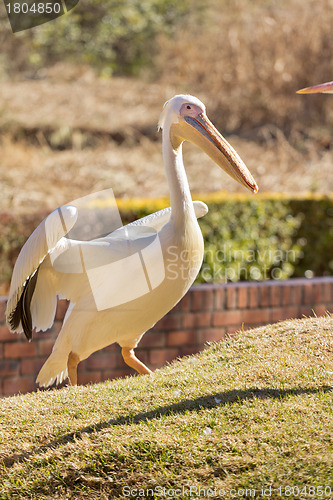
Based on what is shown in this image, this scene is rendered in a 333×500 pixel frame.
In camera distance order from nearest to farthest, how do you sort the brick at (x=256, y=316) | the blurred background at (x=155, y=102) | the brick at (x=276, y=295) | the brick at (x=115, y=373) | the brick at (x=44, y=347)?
1. the brick at (x=44, y=347)
2. the brick at (x=115, y=373)
3. the brick at (x=256, y=316)
4. the brick at (x=276, y=295)
5. the blurred background at (x=155, y=102)

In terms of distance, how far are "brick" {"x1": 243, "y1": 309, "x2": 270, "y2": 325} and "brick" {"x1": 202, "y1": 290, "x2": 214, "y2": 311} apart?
1.18 ft

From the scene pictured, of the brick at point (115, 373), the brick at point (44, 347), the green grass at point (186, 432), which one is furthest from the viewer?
the brick at point (115, 373)

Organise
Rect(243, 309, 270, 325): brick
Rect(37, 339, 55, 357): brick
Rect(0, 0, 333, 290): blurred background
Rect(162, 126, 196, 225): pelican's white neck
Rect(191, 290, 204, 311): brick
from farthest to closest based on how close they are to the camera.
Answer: Rect(0, 0, 333, 290): blurred background, Rect(243, 309, 270, 325): brick, Rect(191, 290, 204, 311): brick, Rect(37, 339, 55, 357): brick, Rect(162, 126, 196, 225): pelican's white neck

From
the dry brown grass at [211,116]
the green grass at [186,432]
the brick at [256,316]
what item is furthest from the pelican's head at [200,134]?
the dry brown grass at [211,116]

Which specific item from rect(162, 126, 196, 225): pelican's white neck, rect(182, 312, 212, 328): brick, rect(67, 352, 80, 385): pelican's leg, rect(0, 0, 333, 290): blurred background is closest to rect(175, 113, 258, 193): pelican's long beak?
rect(162, 126, 196, 225): pelican's white neck

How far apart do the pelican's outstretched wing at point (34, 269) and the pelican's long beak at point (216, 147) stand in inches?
29.3

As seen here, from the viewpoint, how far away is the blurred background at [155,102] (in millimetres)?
9852

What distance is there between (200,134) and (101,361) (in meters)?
2.58

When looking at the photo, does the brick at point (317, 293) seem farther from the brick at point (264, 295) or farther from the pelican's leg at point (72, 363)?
the pelican's leg at point (72, 363)

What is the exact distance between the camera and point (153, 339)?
5500 millimetres

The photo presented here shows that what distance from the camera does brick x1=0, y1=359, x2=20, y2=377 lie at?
201 inches

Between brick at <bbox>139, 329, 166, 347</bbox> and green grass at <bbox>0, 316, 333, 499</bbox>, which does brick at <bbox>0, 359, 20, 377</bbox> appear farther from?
green grass at <bbox>0, 316, 333, 499</bbox>

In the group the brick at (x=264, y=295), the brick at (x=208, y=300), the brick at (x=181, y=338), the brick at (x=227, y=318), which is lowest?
the brick at (x=181, y=338)

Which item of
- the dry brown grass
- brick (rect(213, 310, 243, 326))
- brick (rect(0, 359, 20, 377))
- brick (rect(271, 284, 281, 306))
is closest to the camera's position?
brick (rect(0, 359, 20, 377))
